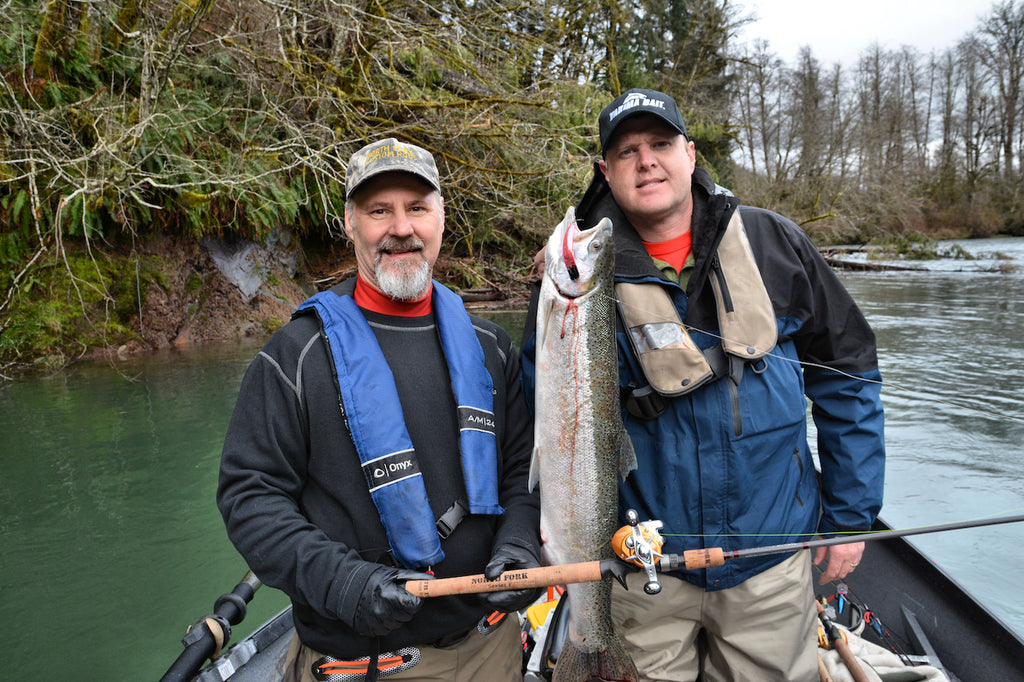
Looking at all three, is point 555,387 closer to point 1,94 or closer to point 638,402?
point 638,402

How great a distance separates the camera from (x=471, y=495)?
7.45 feet

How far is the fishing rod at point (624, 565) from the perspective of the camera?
6.72 ft

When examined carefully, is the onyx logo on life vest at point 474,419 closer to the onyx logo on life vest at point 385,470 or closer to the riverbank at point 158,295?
the onyx logo on life vest at point 385,470

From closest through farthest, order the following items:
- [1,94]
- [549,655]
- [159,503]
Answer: [549,655], [159,503], [1,94]

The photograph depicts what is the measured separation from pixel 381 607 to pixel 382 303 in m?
1.16

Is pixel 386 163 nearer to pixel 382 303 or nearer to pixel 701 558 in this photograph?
pixel 382 303

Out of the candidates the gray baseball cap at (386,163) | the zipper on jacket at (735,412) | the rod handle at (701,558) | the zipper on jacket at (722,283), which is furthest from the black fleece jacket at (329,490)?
the zipper on jacket at (722,283)

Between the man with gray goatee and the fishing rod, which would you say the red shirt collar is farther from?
the fishing rod

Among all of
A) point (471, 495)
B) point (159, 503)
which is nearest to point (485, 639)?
point (471, 495)

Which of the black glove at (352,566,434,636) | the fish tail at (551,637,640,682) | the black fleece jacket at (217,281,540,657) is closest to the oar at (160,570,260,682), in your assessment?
the black fleece jacket at (217,281,540,657)

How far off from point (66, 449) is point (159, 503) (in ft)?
5.96

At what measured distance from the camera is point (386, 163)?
2.38 m

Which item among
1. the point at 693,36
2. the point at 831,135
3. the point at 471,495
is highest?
the point at 693,36

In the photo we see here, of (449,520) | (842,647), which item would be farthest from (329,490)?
(842,647)
